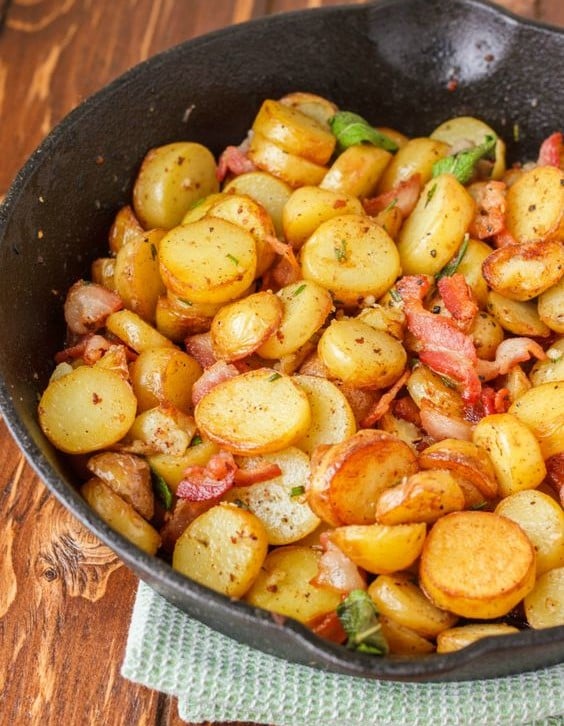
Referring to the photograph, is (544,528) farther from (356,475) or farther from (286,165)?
(286,165)

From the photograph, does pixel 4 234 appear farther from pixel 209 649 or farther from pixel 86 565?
pixel 209 649

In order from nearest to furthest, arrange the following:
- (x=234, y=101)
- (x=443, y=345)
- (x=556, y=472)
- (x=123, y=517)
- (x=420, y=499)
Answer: (x=420, y=499) < (x=123, y=517) < (x=556, y=472) < (x=443, y=345) < (x=234, y=101)

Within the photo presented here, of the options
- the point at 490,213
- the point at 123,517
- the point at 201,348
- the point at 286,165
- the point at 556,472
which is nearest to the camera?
the point at 123,517

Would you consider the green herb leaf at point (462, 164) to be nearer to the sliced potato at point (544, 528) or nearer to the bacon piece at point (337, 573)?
the sliced potato at point (544, 528)

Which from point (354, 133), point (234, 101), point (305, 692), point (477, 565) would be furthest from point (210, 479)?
point (234, 101)

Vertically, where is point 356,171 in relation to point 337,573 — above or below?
above

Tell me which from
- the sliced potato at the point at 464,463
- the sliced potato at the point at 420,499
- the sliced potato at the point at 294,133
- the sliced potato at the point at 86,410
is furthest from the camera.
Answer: the sliced potato at the point at 294,133

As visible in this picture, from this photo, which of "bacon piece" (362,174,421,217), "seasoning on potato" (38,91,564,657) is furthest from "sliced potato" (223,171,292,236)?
"bacon piece" (362,174,421,217)

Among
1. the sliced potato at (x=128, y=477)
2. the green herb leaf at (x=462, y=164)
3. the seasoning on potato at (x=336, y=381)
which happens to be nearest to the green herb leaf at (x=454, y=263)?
the seasoning on potato at (x=336, y=381)

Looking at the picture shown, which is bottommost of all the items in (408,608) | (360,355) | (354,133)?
(408,608)
